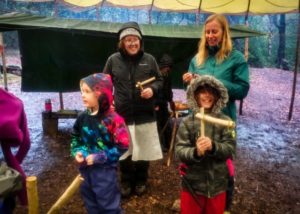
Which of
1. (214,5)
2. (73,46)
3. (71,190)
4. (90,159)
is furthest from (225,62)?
(214,5)

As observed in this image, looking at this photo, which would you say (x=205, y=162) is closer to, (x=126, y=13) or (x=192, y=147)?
(x=192, y=147)

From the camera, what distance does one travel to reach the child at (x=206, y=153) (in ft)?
7.48

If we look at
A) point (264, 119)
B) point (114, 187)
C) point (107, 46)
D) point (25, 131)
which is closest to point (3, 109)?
point (25, 131)

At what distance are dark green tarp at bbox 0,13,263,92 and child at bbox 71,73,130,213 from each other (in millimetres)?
2469

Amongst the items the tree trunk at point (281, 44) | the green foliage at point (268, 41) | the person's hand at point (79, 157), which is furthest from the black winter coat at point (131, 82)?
the green foliage at point (268, 41)

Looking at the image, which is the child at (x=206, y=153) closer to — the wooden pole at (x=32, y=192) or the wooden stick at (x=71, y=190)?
the wooden stick at (x=71, y=190)

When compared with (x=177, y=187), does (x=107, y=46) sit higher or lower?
higher

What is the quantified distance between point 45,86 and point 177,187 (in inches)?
125

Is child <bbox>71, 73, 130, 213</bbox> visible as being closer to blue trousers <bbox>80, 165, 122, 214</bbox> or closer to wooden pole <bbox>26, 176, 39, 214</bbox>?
blue trousers <bbox>80, 165, 122, 214</bbox>

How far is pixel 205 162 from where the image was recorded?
91.6 inches

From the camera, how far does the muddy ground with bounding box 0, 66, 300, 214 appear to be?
347 centimetres

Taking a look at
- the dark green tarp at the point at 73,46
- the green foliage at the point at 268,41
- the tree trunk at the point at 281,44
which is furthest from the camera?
the green foliage at the point at 268,41

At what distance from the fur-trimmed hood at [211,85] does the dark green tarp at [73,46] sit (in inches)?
104

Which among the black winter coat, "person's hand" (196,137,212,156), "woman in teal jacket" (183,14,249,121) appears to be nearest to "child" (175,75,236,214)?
"person's hand" (196,137,212,156)
